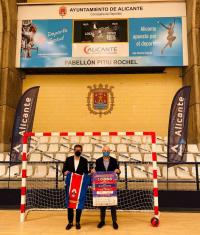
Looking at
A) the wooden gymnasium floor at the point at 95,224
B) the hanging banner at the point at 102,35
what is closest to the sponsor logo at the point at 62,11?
the hanging banner at the point at 102,35

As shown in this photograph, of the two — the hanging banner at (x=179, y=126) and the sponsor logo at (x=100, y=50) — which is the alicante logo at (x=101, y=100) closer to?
the sponsor logo at (x=100, y=50)

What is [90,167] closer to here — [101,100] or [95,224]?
[95,224]

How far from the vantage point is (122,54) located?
43.5 ft

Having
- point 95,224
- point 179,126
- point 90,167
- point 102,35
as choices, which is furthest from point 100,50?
point 95,224

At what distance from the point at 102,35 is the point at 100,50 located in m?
0.86

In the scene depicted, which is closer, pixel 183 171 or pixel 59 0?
pixel 183 171

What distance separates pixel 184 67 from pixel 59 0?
27.6ft

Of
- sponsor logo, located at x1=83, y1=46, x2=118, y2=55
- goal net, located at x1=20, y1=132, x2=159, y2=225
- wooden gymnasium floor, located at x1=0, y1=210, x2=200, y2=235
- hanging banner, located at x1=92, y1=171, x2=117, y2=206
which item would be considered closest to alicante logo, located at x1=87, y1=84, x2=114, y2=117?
goal net, located at x1=20, y1=132, x2=159, y2=225

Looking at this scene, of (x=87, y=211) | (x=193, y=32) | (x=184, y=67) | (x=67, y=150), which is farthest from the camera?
(x=184, y=67)

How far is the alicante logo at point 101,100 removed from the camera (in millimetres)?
14115

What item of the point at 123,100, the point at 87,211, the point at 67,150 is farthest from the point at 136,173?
the point at 123,100

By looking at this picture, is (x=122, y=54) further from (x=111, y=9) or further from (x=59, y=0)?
(x=59, y=0)

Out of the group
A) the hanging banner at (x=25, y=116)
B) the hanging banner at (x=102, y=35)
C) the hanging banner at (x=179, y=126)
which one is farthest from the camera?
the hanging banner at (x=102, y=35)

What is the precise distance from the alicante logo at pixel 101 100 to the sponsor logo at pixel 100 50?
190 centimetres
